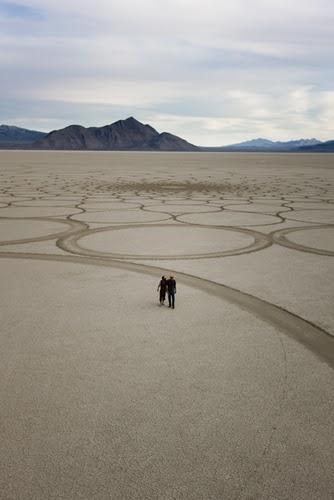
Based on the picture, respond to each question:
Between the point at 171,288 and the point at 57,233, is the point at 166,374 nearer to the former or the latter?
the point at 171,288

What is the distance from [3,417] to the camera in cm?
467

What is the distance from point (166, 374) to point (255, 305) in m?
2.87

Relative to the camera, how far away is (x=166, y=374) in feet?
18.2

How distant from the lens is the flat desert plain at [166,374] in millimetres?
3941

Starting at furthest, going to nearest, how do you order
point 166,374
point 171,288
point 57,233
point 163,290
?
point 57,233
point 163,290
point 171,288
point 166,374

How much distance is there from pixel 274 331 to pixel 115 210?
13974 millimetres

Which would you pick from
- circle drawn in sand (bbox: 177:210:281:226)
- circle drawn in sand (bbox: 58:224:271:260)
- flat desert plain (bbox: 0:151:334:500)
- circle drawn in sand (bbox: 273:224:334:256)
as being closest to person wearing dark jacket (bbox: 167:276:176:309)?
flat desert plain (bbox: 0:151:334:500)

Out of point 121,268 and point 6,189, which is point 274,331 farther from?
point 6,189

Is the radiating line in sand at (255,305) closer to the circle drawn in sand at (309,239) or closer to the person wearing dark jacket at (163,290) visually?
the person wearing dark jacket at (163,290)

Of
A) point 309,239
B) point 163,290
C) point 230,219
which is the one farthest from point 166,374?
point 230,219

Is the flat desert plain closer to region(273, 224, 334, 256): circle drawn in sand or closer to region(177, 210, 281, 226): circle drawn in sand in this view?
region(273, 224, 334, 256): circle drawn in sand

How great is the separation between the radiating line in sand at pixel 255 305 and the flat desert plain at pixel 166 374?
0.10 ft

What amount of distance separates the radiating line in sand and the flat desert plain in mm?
32

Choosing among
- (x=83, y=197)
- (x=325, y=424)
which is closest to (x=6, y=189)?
(x=83, y=197)
